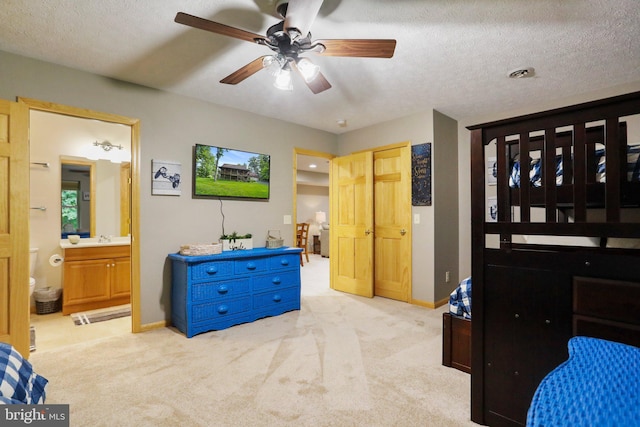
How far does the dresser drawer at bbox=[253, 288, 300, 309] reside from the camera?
3.31 metres

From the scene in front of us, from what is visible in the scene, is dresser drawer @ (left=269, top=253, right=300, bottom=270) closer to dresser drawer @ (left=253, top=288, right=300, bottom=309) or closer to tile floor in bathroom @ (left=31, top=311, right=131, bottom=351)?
dresser drawer @ (left=253, top=288, right=300, bottom=309)

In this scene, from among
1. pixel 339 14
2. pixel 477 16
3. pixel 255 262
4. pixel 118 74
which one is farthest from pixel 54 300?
pixel 477 16

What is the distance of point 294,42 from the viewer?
75.6 inches

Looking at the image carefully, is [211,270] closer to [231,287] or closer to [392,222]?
[231,287]

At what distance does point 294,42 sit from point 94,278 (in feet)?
11.5

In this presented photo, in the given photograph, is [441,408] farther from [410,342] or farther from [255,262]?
[255,262]

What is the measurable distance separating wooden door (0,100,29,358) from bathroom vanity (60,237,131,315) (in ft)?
3.68

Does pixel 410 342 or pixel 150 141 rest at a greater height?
pixel 150 141

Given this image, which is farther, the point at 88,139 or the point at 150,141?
the point at 88,139

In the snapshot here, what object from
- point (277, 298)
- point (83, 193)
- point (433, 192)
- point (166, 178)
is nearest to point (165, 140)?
point (166, 178)

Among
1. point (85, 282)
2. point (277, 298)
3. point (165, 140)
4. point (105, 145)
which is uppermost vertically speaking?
point (105, 145)

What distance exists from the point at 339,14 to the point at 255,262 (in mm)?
2375

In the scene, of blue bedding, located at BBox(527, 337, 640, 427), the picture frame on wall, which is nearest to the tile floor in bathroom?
the picture frame on wall

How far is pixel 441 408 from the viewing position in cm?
179
